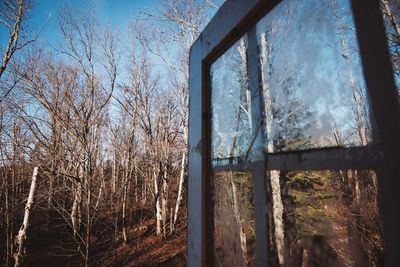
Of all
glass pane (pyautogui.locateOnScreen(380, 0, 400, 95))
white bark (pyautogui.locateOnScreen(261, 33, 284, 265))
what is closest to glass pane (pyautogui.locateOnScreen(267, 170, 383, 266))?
white bark (pyautogui.locateOnScreen(261, 33, 284, 265))

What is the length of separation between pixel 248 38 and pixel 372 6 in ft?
1.54

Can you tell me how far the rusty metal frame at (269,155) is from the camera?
422 millimetres

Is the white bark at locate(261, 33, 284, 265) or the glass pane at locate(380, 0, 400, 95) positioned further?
the white bark at locate(261, 33, 284, 265)

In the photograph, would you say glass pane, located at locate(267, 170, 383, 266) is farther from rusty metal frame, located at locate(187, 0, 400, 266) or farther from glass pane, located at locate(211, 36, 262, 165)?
glass pane, located at locate(211, 36, 262, 165)

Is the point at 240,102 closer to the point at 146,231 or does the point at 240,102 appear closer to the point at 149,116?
the point at 149,116

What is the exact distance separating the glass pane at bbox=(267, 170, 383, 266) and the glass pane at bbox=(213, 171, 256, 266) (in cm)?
11

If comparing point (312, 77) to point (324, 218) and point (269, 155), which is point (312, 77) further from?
point (324, 218)

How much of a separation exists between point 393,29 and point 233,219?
30.1 inches

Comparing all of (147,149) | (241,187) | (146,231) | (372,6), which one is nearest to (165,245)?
(146,231)

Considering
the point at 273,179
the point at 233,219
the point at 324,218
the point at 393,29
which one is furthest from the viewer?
the point at 233,219

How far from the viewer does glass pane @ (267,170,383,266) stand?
0.46 metres

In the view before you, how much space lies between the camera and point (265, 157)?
747 millimetres


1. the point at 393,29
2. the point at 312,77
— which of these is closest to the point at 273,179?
the point at 312,77

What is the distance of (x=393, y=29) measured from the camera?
0.44m
